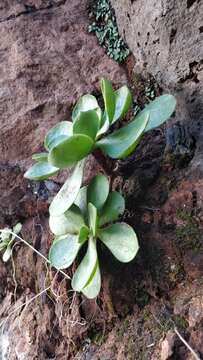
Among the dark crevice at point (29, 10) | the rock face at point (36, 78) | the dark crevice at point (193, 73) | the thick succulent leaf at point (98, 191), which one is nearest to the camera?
the thick succulent leaf at point (98, 191)

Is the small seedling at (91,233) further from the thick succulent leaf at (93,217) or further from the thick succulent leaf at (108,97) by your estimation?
the thick succulent leaf at (108,97)

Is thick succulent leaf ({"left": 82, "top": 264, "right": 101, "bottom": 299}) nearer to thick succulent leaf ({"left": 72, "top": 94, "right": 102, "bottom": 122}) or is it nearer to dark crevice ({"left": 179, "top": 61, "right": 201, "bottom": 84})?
thick succulent leaf ({"left": 72, "top": 94, "right": 102, "bottom": 122})

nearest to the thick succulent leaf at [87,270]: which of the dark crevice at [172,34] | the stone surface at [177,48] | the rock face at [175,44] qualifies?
the stone surface at [177,48]

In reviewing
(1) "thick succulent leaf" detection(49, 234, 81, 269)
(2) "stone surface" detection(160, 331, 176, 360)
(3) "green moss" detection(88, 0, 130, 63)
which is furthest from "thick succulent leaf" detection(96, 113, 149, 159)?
(3) "green moss" detection(88, 0, 130, 63)

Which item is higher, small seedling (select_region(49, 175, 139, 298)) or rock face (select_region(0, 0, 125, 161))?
rock face (select_region(0, 0, 125, 161))

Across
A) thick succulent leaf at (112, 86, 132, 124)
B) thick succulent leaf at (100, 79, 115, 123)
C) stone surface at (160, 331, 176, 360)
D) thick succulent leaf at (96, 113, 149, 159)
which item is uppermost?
thick succulent leaf at (100, 79, 115, 123)

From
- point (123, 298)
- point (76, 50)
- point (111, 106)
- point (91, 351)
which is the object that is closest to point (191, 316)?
point (123, 298)

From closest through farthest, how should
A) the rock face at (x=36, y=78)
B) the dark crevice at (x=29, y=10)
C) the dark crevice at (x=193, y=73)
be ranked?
the dark crevice at (x=193, y=73) < the rock face at (x=36, y=78) < the dark crevice at (x=29, y=10)
